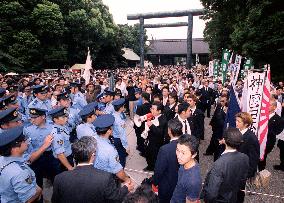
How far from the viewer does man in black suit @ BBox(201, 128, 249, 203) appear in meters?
3.20

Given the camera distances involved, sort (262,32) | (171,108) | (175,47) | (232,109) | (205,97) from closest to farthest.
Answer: (232,109) → (171,108) → (205,97) → (262,32) → (175,47)

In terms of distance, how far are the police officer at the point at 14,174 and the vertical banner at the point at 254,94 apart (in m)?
4.31

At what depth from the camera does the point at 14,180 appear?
299cm

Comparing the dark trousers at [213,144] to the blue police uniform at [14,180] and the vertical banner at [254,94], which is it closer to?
the vertical banner at [254,94]

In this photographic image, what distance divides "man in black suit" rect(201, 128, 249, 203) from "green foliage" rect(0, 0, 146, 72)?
2136 cm

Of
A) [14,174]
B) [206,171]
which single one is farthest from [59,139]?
[206,171]

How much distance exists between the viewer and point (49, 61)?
2727 cm

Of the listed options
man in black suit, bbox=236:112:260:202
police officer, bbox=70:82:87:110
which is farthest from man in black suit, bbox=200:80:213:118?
man in black suit, bbox=236:112:260:202

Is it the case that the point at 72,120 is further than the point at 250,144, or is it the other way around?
the point at 72,120

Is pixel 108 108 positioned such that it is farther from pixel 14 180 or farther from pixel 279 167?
pixel 279 167

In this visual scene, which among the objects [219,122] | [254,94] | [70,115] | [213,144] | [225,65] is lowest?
[213,144]

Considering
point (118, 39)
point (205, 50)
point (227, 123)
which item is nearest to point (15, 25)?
point (118, 39)

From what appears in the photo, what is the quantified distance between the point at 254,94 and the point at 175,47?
61.8 m

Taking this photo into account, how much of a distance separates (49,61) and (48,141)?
24.7 m
